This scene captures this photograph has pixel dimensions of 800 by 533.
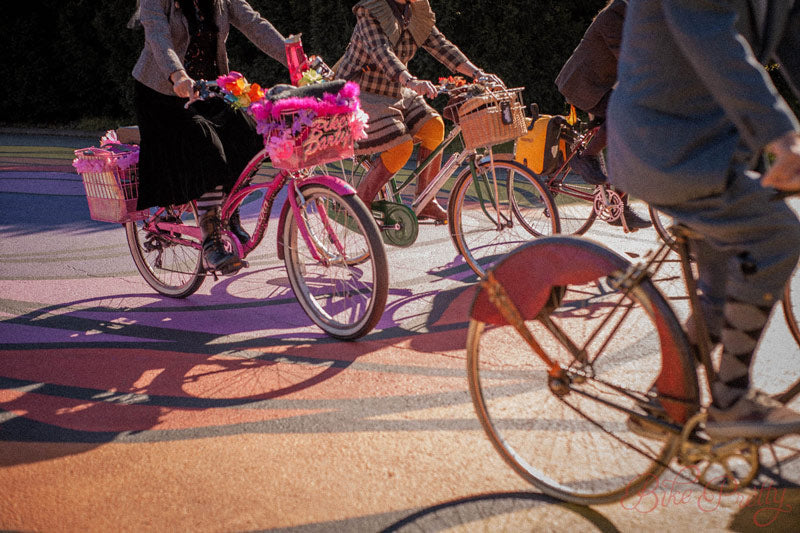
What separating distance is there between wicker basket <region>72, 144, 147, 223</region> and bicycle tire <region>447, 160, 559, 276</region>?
2187mm

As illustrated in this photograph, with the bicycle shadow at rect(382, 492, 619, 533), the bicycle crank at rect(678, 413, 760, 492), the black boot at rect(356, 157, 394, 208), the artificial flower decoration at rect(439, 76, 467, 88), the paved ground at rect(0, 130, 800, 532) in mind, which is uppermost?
the artificial flower decoration at rect(439, 76, 467, 88)

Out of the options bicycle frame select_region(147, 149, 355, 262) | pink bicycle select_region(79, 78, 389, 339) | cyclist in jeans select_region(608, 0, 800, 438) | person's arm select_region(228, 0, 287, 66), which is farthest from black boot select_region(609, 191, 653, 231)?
cyclist in jeans select_region(608, 0, 800, 438)

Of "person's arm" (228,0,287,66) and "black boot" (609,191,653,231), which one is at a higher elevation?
"person's arm" (228,0,287,66)

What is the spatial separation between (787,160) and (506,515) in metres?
1.50

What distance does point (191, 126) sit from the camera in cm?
423

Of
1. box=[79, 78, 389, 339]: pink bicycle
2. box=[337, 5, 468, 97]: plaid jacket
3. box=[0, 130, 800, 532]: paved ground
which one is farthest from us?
box=[337, 5, 468, 97]: plaid jacket

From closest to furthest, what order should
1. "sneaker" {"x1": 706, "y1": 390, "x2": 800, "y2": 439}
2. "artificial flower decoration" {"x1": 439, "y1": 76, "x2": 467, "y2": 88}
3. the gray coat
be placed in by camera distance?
1. the gray coat
2. "sneaker" {"x1": 706, "y1": 390, "x2": 800, "y2": 439}
3. "artificial flower decoration" {"x1": 439, "y1": 76, "x2": 467, "y2": 88}

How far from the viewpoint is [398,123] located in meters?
4.93

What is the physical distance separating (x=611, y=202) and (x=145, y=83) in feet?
11.1

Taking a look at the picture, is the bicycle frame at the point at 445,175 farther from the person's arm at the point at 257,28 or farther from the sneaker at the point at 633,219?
the person's arm at the point at 257,28

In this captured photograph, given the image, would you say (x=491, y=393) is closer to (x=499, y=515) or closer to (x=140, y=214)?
(x=499, y=515)

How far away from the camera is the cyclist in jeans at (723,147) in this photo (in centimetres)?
188

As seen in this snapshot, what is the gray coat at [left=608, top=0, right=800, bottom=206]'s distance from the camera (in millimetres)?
1901

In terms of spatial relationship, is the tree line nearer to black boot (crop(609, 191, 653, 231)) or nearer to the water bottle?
black boot (crop(609, 191, 653, 231))
